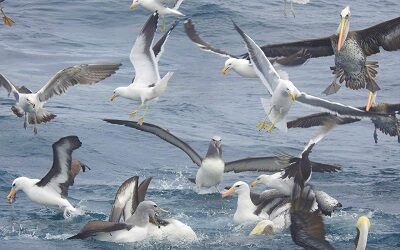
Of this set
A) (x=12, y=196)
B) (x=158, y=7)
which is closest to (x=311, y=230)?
(x=12, y=196)

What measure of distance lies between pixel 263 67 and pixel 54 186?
12.9 ft

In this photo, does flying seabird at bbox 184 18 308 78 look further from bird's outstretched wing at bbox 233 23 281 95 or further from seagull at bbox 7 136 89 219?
seagull at bbox 7 136 89 219

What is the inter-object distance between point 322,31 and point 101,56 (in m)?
7.35

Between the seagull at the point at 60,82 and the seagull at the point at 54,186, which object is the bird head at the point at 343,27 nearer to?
the seagull at the point at 60,82

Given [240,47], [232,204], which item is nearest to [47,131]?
[232,204]

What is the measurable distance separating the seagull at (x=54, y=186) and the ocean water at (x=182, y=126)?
0.25m

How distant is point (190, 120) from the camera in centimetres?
2688

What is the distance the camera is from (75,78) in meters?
21.2

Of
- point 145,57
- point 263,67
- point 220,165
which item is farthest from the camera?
point 145,57

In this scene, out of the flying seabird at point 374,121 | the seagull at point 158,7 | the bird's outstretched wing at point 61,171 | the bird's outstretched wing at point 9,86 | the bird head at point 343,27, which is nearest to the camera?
the bird's outstretched wing at point 61,171

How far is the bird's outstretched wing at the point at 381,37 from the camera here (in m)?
21.1

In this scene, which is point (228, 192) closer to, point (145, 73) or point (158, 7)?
point (145, 73)

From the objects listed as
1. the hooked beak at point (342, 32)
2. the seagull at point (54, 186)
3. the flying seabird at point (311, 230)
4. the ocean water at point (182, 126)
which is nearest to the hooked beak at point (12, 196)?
the seagull at point (54, 186)

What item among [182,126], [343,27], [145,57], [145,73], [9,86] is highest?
[343,27]
